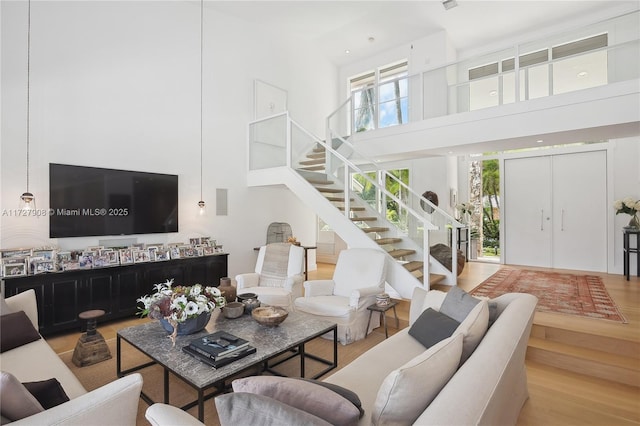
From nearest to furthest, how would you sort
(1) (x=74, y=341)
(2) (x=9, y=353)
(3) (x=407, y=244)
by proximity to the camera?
1. (2) (x=9, y=353)
2. (1) (x=74, y=341)
3. (3) (x=407, y=244)

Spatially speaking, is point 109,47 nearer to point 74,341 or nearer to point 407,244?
point 74,341

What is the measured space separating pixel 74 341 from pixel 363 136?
18.2 feet

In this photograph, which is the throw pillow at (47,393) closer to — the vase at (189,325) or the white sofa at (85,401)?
the white sofa at (85,401)

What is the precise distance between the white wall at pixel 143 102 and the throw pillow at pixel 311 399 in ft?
14.2

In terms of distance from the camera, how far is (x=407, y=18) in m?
6.76

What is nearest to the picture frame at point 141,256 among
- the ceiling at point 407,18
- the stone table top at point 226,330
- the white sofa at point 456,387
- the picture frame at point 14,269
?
the picture frame at point 14,269

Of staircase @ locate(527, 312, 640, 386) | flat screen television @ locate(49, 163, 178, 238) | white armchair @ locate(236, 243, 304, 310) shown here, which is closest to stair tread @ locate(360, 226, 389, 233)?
white armchair @ locate(236, 243, 304, 310)

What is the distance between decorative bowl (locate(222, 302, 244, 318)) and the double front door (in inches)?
246

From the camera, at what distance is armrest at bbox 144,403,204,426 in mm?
1075

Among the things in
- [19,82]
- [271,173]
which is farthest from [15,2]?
[271,173]

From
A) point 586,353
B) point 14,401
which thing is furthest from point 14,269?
point 586,353

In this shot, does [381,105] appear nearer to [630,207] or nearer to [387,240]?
[387,240]

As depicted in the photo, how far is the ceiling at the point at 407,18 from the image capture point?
6.06m

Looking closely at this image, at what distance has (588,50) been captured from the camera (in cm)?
455
